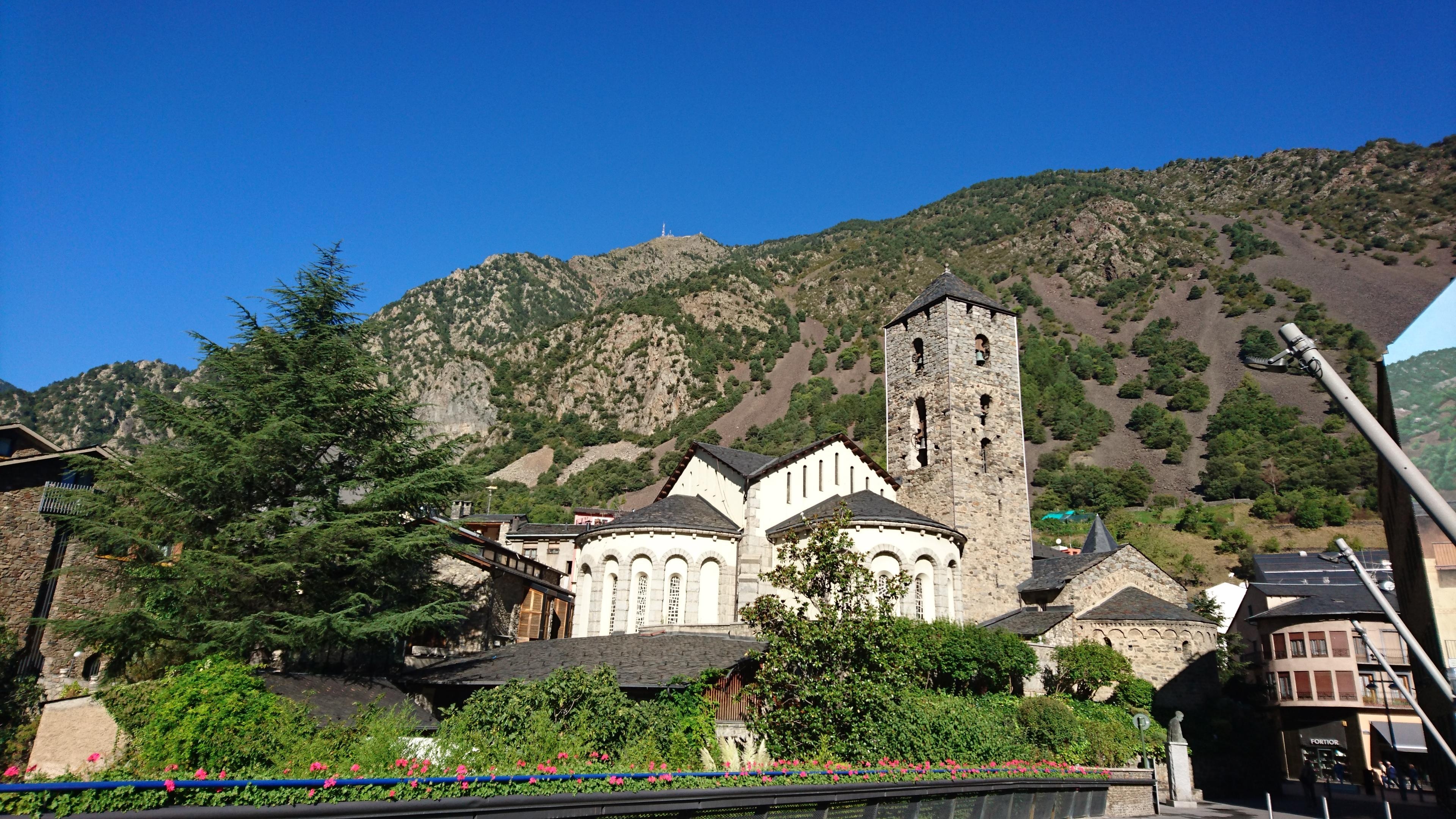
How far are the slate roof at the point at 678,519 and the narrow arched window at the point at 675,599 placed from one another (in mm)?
2032

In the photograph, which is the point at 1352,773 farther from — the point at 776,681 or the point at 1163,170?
the point at 1163,170

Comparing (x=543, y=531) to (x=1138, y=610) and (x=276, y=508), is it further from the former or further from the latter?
(x=1138, y=610)

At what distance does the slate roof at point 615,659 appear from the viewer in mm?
22578

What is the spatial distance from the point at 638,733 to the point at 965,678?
1408 centimetres

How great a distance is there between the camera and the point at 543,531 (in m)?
51.1

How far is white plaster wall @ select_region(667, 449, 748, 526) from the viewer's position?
3169 cm

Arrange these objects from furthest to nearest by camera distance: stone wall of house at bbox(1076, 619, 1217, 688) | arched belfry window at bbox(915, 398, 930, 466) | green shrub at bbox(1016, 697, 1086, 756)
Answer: arched belfry window at bbox(915, 398, 930, 466)
stone wall of house at bbox(1076, 619, 1217, 688)
green shrub at bbox(1016, 697, 1086, 756)

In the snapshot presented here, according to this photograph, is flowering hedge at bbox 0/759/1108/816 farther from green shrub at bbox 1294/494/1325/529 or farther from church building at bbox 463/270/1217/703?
green shrub at bbox 1294/494/1325/529

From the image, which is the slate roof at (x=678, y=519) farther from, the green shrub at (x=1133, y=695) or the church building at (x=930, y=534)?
the green shrub at (x=1133, y=695)

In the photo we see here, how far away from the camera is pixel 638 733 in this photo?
51.2 feet

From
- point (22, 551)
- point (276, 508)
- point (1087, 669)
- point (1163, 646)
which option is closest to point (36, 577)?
point (22, 551)

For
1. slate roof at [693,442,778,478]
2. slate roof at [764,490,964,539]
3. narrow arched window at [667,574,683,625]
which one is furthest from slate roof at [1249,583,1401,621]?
narrow arched window at [667,574,683,625]

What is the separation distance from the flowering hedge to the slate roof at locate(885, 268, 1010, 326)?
2561 centimetres

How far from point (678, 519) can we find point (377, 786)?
73.1 feet
